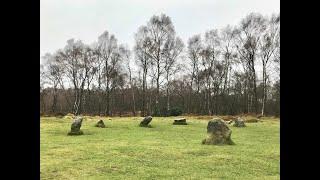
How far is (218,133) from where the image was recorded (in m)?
10.8

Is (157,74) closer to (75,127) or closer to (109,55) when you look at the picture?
(109,55)

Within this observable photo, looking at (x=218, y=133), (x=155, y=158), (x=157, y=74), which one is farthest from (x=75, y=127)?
(x=157, y=74)

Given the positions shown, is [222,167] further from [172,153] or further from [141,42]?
[141,42]

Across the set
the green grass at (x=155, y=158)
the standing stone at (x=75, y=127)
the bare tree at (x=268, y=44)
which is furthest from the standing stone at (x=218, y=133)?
the bare tree at (x=268, y=44)

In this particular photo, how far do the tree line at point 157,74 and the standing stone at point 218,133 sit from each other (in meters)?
18.6

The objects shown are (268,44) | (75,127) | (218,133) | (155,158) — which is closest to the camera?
(155,158)

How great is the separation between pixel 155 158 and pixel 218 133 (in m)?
2.55

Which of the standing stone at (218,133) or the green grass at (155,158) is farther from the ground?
the standing stone at (218,133)

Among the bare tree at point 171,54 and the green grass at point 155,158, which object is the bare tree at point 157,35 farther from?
the green grass at point 155,158

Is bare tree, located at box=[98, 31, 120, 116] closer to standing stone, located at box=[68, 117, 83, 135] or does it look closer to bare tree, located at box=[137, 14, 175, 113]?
bare tree, located at box=[137, 14, 175, 113]

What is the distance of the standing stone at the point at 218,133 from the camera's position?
425 inches

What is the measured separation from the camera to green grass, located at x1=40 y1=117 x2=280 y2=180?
7.29m
